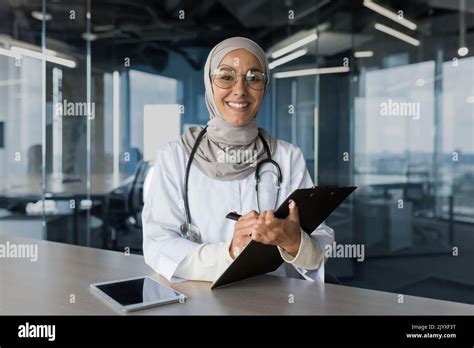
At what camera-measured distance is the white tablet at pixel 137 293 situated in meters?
1.07

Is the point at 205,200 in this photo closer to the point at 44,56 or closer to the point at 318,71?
the point at 318,71

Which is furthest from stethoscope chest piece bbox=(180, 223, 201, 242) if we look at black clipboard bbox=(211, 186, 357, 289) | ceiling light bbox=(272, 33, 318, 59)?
ceiling light bbox=(272, 33, 318, 59)

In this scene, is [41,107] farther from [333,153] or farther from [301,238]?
[301,238]

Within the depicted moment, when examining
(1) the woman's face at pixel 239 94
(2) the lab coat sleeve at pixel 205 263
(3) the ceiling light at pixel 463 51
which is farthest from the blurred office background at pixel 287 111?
(2) the lab coat sleeve at pixel 205 263

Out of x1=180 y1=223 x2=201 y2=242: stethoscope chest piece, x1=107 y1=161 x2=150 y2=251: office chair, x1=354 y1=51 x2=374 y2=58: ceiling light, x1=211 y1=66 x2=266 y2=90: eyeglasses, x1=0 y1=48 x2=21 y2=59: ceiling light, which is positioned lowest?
x1=107 y1=161 x2=150 y2=251: office chair

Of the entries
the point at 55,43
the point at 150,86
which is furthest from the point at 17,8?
the point at 150,86

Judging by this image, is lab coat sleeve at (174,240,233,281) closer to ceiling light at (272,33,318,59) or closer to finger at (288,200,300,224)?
finger at (288,200,300,224)

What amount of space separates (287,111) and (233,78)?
3099mm

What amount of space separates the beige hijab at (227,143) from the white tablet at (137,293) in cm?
49

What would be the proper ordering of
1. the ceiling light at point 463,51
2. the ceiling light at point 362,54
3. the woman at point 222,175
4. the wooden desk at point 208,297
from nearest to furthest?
the wooden desk at point 208,297
the woman at point 222,175
the ceiling light at point 463,51
the ceiling light at point 362,54

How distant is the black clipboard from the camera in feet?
3.57

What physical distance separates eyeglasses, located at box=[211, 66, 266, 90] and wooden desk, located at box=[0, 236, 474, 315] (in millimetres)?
682

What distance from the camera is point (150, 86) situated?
4.66m

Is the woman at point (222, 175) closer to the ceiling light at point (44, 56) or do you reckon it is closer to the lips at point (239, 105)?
the lips at point (239, 105)
